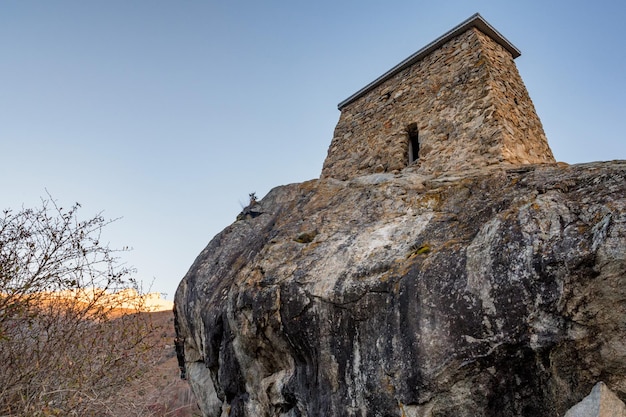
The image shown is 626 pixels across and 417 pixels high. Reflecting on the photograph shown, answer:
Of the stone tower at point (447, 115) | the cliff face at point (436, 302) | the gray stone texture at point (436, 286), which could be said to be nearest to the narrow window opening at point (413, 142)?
the stone tower at point (447, 115)

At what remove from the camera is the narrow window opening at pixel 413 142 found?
6.76 meters

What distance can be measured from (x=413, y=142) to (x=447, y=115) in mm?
857

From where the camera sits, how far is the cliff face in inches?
95.8

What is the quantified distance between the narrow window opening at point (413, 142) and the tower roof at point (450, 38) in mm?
1401

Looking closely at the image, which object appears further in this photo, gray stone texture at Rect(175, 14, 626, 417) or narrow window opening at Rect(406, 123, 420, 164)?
narrow window opening at Rect(406, 123, 420, 164)

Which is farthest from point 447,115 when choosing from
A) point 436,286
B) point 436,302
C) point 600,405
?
point 600,405

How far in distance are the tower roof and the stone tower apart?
16mm

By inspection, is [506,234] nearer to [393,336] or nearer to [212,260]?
[393,336]

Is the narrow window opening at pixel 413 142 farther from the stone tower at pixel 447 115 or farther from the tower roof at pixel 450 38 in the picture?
the tower roof at pixel 450 38

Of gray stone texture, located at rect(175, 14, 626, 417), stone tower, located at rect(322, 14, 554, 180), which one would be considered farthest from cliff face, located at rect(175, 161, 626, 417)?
stone tower, located at rect(322, 14, 554, 180)

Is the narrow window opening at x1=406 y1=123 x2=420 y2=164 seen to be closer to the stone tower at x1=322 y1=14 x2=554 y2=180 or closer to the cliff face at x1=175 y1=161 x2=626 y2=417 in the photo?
the stone tower at x1=322 y1=14 x2=554 y2=180

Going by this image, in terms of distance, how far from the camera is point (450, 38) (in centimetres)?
686

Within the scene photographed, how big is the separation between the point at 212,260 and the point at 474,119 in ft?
14.3

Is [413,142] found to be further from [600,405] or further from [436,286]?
[600,405]
